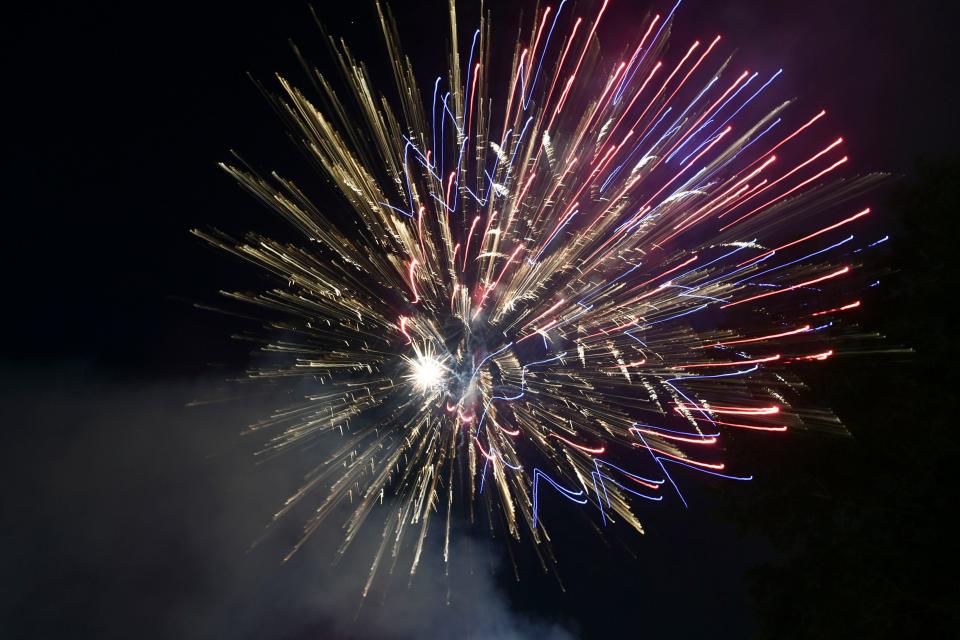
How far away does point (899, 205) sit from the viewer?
6.88 metres

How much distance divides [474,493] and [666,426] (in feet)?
7.42

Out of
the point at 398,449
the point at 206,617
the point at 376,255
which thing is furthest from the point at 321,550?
the point at 376,255

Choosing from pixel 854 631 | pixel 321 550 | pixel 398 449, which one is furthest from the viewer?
pixel 321 550

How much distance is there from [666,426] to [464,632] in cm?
474

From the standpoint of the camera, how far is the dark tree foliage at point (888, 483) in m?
5.37

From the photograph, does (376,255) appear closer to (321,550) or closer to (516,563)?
(321,550)

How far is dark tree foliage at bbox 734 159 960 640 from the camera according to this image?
5367 mm

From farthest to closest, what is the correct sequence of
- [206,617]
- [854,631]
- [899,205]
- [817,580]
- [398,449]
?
1. [206,617]
2. [899,205]
3. [398,449]
4. [817,580]
5. [854,631]

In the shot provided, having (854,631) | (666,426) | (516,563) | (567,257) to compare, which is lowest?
(854,631)

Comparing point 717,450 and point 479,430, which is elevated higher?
point 479,430

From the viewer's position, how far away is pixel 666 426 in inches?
250

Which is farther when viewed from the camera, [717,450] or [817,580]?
[717,450]


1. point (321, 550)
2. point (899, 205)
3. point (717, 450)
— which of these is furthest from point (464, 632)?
point (899, 205)

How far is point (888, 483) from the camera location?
5.89m
